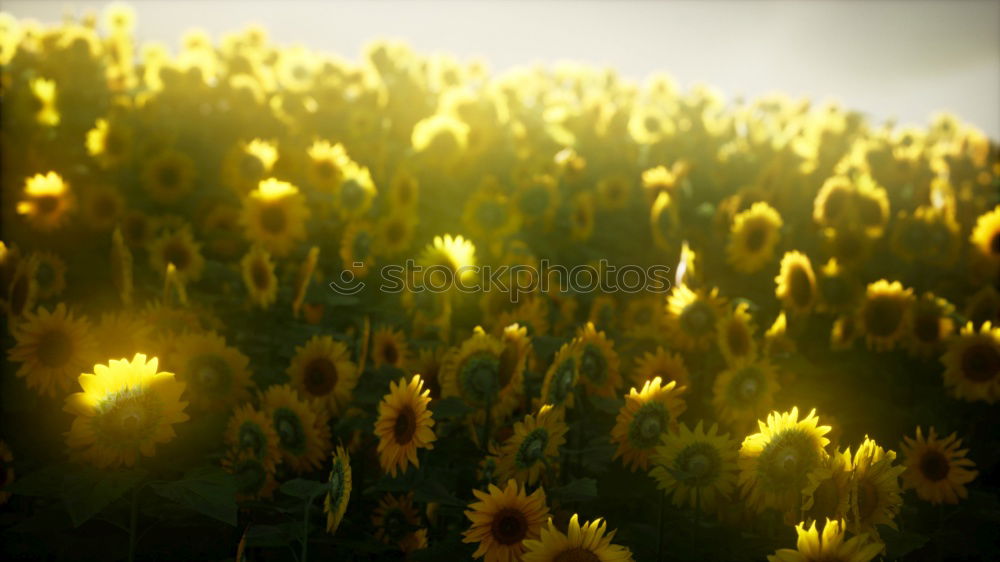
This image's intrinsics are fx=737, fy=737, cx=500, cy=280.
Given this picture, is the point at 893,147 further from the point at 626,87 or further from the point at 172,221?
the point at 172,221

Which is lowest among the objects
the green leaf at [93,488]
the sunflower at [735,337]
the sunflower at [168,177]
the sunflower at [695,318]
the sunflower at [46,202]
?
the green leaf at [93,488]

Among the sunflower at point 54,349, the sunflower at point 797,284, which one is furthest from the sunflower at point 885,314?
the sunflower at point 54,349

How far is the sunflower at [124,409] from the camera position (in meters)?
1.81

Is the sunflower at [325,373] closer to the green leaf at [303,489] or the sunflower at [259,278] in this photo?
the sunflower at [259,278]

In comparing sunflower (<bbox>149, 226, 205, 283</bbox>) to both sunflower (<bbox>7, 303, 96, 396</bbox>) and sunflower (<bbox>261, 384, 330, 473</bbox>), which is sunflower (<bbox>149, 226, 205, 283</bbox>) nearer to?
sunflower (<bbox>7, 303, 96, 396</bbox>)

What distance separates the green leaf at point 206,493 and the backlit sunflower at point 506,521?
0.59m

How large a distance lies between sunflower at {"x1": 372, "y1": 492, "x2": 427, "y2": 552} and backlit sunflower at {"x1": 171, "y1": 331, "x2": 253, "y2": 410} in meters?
0.65

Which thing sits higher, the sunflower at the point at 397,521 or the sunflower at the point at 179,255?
the sunflower at the point at 179,255

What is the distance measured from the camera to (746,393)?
260cm

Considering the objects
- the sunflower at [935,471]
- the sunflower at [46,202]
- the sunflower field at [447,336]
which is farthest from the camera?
the sunflower at [46,202]

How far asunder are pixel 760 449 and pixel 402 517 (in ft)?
4.45

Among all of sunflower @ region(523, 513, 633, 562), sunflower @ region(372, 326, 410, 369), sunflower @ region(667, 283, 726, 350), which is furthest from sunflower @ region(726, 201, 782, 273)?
sunflower @ region(523, 513, 633, 562)

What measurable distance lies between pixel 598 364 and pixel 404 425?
0.78m

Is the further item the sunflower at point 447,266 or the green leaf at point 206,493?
the sunflower at point 447,266
